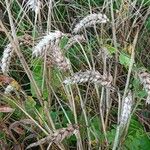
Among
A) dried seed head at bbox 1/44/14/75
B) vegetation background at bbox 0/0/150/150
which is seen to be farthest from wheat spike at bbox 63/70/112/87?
dried seed head at bbox 1/44/14/75

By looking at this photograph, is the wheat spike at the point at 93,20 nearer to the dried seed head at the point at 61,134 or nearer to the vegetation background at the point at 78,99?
the vegetation background at the point at 78,99

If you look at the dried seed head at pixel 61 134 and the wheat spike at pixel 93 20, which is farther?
the wheat spike at pixel 93 20

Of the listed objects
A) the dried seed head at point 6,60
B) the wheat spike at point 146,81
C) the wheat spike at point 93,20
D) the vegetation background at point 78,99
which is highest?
the wheat spike at point 93,20

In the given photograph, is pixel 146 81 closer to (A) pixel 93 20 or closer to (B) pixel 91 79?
(B) pixel 91 79

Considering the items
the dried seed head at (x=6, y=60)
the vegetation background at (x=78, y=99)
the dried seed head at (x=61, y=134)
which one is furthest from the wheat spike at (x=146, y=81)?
the dried seed head at (x=6, y=60)

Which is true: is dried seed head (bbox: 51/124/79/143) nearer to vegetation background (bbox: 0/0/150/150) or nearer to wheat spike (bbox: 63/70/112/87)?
vegetation background (bbox: 0/0/150/150)

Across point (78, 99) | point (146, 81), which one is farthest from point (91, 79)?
point (78, 99)

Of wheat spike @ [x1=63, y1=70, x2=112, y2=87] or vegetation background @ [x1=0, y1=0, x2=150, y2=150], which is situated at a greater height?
wheat spike @ [x1=63, y1=70, x2=112, y2=87]

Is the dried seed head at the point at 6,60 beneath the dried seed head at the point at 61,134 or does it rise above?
above

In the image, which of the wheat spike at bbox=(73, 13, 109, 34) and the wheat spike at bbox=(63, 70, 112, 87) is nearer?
the wheat spike at bbox=(63, 70, 112, 87)

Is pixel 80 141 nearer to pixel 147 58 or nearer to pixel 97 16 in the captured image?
pixel 97 16

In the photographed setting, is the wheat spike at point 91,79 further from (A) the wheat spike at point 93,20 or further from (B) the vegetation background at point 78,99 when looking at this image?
(A) the wheat spike at point 93,20
